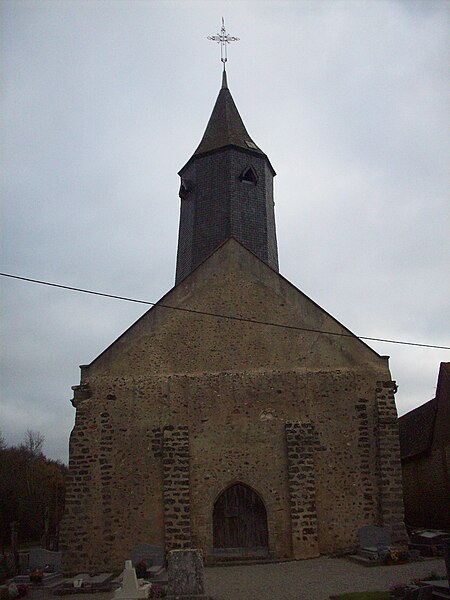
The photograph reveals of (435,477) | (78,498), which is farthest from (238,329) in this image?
(435,477)

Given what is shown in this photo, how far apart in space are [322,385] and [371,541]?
363cm

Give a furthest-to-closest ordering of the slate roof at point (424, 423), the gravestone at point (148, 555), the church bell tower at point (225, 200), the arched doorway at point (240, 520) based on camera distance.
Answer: the church bell tower at point (225, 200), the slate roof at point (424, 423), the arched doorway at point (240, 520), the gravestone at point (148, 555)

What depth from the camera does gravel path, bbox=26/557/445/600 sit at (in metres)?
9.16

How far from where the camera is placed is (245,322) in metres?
14.8

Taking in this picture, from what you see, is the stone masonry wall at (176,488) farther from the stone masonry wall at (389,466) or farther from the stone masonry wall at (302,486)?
the stone masonry wall at (389,466)

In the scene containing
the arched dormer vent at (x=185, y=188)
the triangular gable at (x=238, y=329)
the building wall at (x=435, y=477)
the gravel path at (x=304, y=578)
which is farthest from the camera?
the arched dormer vent at (x=185, y=188)

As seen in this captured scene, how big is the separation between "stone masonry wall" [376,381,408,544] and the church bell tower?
616cm

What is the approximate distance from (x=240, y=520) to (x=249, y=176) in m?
11.2

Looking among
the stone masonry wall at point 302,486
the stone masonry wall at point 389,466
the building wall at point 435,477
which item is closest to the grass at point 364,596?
the stone masonry wall at point 302,486

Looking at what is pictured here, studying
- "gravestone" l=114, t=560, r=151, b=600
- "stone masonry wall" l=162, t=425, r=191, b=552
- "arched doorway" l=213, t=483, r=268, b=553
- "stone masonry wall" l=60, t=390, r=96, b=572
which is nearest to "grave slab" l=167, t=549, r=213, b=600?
"gravestone" l=114, t=560, r=151, b=600

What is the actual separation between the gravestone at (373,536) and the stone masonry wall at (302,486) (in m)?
1.02

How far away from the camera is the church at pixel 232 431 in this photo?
518 inches

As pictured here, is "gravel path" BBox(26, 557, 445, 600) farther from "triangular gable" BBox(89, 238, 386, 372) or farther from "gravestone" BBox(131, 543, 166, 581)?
"triangular gable" BBox(89, 238, 386, 372)

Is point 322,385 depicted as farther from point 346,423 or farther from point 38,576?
point 38,576
